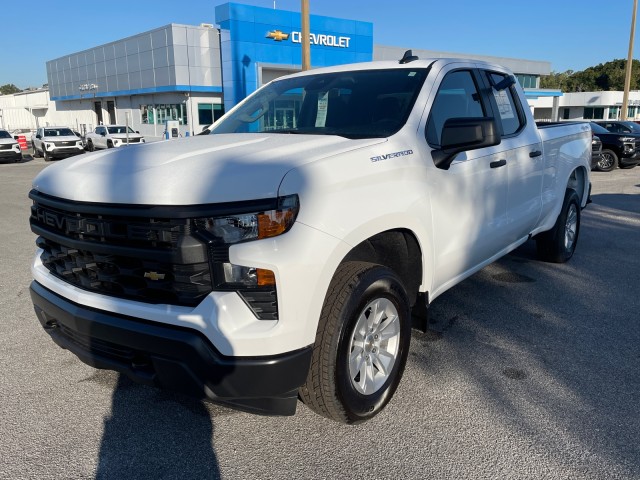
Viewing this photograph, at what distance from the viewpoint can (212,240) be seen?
227cm

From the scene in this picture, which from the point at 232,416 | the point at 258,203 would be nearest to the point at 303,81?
the point at 258,203

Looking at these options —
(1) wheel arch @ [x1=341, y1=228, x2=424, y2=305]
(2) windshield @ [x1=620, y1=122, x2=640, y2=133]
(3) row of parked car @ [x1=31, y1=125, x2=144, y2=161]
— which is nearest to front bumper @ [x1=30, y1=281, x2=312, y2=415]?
(1) wheel arch @ [x1=341, y1=228, x2=424, y2=305]

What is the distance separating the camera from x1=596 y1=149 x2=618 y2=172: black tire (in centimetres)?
1705

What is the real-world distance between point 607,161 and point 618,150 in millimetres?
514

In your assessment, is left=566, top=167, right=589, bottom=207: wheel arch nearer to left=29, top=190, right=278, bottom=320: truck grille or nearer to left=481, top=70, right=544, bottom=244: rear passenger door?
left=481, top=70, right=544, bottom=244: rear passenger door

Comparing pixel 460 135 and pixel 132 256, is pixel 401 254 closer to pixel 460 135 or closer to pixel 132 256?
pixel 460 135

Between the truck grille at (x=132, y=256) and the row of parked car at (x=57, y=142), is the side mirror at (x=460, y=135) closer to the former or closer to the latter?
the truck grille at (x=132, y=256)

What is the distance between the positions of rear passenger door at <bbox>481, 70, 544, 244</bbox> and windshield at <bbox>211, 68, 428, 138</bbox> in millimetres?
1021

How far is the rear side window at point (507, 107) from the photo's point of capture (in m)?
4.31

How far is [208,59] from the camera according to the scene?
34.0 metres

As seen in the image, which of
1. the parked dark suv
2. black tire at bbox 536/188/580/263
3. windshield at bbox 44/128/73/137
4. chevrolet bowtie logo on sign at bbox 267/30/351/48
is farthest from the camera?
chevrolet bowtie logo on sign at bbox 267/30/351/48

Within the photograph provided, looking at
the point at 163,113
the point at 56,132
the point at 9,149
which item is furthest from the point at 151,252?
the point at 163,113

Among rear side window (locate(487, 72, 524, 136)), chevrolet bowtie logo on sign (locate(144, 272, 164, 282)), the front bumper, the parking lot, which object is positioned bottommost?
the parking lot

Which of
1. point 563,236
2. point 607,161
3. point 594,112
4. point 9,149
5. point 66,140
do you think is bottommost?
point 607,161
